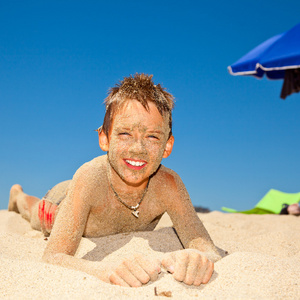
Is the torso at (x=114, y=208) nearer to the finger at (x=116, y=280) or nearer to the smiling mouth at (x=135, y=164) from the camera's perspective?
the smiling mouth at (x=135, y=164)

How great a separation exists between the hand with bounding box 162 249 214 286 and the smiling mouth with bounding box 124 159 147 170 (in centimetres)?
55

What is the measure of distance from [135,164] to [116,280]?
67cm

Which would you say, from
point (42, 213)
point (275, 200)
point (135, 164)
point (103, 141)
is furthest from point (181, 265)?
point (275, 200)

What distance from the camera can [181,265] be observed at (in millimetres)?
1615

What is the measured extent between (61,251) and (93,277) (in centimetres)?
46

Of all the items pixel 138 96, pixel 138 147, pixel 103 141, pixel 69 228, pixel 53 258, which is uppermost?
pixel 138 96

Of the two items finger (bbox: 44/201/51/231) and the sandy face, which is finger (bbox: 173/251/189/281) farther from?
finger (bbox: 44/201/51/231)

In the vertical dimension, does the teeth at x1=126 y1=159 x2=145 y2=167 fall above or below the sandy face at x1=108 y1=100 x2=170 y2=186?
below

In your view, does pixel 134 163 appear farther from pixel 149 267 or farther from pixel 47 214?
pixel 47 214

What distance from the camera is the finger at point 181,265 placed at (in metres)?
1.60

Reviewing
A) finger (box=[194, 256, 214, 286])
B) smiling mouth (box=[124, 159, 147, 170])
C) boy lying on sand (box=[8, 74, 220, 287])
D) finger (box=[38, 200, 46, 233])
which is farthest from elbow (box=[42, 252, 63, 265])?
finger (box=[38, 200, 46, 233])

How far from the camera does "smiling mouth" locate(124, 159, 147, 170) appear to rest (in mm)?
2008

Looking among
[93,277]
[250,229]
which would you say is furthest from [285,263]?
[250,229]

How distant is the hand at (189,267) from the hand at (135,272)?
83 mm
